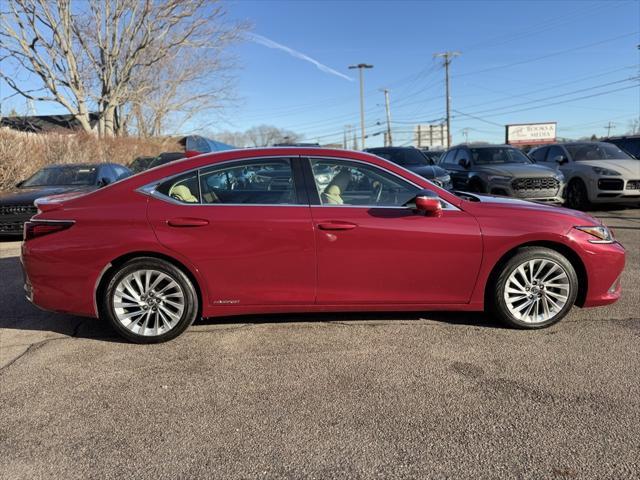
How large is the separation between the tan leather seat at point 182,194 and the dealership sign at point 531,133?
235ft

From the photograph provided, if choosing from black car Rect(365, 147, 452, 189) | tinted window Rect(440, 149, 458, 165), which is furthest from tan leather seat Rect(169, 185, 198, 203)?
tinted window Rect(440, 149, 458, 165)

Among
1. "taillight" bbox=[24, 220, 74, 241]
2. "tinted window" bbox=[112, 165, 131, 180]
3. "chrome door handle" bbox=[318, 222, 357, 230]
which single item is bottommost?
"chrome door handle" bbox=[318, 222, 357, 230]

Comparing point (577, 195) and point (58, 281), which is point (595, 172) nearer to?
point (577, 195)

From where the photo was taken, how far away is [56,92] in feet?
81.0

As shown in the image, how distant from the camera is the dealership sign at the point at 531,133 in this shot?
6800 cm

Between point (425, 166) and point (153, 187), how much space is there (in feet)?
27.2

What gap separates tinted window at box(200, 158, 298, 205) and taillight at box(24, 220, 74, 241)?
44.4 inches

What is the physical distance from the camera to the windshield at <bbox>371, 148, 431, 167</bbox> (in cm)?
1145

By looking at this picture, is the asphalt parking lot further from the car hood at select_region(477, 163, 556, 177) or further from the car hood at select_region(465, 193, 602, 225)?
the car hood at select_region(477, 163, 556, 177)

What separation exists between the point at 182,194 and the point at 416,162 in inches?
338

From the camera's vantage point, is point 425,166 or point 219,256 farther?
point 425,166

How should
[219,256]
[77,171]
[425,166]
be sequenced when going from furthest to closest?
[425,166]
[77,171]
[219,256]

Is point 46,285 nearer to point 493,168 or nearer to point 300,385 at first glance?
point 300,385

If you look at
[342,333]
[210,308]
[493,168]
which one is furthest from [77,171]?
[493,168]
